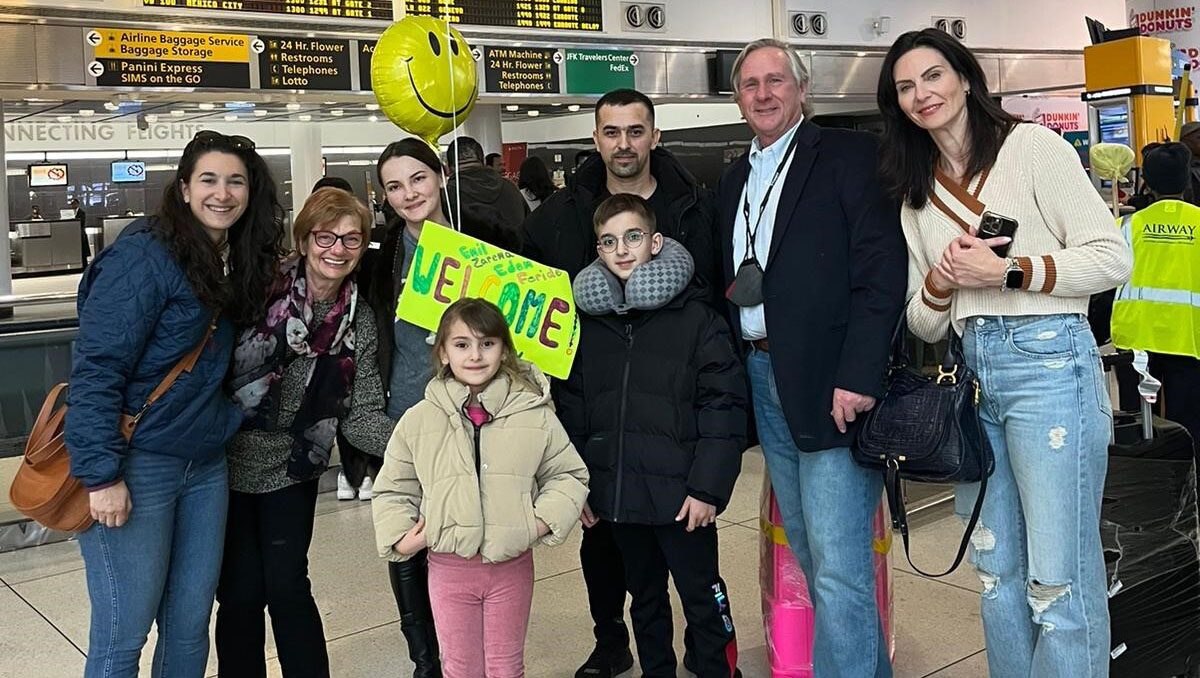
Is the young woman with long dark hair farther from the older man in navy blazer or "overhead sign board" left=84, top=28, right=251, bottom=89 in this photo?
"overhead sign board" left=84, top=28, right=251, bottom=89

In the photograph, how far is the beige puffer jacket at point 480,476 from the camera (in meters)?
2.45

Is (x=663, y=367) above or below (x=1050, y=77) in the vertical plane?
below

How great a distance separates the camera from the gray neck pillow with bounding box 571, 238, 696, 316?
2596 millimetres

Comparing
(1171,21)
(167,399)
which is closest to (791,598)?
(167,399)

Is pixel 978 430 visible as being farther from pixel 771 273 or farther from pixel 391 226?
pixel 391 226

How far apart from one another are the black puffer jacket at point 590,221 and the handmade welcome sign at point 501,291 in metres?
0.17

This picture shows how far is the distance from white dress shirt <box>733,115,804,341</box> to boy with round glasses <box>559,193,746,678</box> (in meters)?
0.10

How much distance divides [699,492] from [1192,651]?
4.71 feet

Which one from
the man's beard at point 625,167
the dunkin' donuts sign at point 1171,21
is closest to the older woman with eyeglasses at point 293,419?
the man's beard at point 625,167

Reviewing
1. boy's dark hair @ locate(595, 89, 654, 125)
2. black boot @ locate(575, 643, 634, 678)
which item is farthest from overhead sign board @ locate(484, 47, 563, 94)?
black boot @ locate(575, 643, 634, 678)

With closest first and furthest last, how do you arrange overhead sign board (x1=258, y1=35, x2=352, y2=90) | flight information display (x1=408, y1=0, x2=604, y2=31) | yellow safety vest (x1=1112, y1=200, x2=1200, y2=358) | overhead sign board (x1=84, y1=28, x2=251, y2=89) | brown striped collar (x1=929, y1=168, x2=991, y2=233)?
brown striped collar (x1=929, y1=168, x2=991, y2=233) < yellow safety vest (x1=1112, y1=200, x2=1200, y2=358) < overhead sign board (x1=84, y1=28, x2=251, y2=89) < overhead sign board (x1=258, y1=35, x2=352, y2=90) < flight information display (x1=408, y1=0, x2=604, y2=31)

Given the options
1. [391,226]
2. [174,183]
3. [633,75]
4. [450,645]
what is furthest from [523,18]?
[450,645]

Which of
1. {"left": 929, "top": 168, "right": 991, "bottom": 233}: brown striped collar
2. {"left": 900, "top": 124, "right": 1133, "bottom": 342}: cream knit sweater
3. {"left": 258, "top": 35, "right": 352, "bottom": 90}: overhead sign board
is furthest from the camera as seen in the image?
{"left": 258, "top": 35, "right": 352, "bottom": 90}: overhead sign board

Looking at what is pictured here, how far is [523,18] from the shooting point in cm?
660
